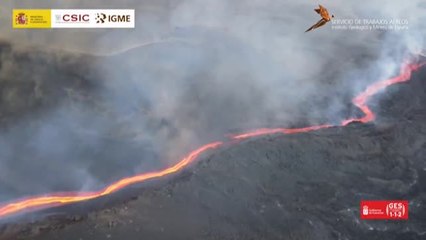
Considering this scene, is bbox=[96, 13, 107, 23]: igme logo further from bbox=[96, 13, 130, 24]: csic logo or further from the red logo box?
the red logo box

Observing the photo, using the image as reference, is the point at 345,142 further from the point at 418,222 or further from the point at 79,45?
the point at 79,45

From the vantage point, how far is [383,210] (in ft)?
45.6

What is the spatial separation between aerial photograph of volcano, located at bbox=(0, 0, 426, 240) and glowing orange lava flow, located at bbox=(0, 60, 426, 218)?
0.14 feet

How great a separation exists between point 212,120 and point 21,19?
21.9 ft

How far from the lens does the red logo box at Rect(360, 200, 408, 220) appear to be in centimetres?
1381

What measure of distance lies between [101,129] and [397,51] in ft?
36.7

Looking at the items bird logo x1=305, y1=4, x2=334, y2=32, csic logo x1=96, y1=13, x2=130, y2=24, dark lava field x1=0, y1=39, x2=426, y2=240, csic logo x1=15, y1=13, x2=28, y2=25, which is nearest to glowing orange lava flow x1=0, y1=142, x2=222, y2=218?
dark lava field x1=0, y1=39, x2=426, y2=240

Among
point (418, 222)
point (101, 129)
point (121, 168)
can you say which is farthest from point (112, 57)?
point (418, 222)

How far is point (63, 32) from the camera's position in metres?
16.0

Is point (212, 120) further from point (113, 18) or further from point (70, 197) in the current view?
point (70, 197)

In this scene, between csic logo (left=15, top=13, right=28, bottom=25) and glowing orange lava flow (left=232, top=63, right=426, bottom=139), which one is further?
glowing orange lava flow (left=232, top=63, right=426, bottom=139)

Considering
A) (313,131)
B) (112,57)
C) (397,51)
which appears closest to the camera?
(313,131)

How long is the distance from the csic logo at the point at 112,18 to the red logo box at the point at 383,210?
9.14 metres

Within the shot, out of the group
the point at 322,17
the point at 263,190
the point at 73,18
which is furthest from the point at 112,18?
the point at 322,17
